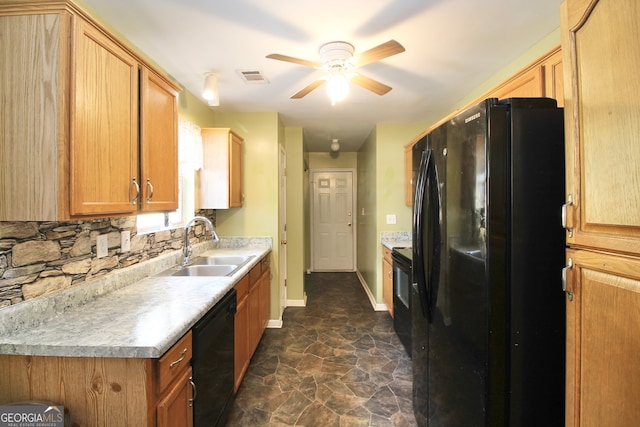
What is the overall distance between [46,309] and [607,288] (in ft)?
6.45

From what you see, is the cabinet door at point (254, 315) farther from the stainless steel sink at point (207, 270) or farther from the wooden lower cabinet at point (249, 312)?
the stainless steel sink at point (207, 270)

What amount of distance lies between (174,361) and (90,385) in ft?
Result: 0.85

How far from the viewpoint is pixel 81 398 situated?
3.12 feet

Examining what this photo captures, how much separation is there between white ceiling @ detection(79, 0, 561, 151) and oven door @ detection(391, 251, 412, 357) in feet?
5.28

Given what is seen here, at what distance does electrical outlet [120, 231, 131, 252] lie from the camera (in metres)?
1.67

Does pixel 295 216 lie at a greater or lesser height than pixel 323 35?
lesser

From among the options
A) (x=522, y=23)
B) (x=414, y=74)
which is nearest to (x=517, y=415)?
(x=522, y=23)

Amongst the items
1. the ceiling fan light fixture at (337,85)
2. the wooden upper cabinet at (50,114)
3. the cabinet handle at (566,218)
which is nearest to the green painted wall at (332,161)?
the ceiling fan light fixture at (337,85)

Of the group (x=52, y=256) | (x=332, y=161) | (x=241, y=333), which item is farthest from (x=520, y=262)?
(x=332, y=161)

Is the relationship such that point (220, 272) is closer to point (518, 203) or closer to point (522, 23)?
point (518, 203)

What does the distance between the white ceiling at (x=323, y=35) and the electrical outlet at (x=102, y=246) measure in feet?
4.09

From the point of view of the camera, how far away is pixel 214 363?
57.2 inches

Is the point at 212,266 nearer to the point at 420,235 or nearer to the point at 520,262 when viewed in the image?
the point at 420,235

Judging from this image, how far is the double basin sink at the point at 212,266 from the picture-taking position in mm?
2119
